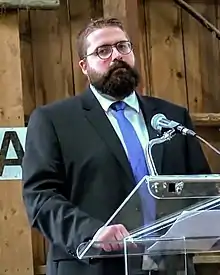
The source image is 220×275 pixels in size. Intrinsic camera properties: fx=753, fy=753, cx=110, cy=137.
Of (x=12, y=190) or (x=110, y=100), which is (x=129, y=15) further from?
(x=110, y=100)

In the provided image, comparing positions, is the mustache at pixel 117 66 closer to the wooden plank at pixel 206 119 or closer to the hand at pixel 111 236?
the hand at pixel 111 236

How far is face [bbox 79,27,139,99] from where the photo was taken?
6.77ft

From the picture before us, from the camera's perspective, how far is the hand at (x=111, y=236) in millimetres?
1496

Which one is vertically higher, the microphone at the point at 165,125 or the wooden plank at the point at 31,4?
the wooden plank at the point at 31,4

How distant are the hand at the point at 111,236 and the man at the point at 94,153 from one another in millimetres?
63

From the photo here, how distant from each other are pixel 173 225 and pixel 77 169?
489 millimetres

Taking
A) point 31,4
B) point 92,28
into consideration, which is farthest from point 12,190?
point 92,28

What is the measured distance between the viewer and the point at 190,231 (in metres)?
1.49

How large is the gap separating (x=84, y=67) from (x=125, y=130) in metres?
0.30

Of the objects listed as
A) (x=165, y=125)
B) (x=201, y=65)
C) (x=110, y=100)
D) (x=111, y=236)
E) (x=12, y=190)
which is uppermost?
(x=201, y=65)

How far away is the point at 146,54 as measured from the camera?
359 centimetres

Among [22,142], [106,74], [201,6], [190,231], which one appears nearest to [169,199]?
[190,231]

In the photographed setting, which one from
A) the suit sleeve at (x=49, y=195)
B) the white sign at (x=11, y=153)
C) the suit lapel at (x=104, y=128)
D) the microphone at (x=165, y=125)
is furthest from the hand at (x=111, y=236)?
the white sign at (x=11, y=153)

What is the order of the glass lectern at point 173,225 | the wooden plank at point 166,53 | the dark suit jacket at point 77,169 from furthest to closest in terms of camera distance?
the wooden plank at point 166,53 → the dark suit jacket at point 77,169 → the glass lectern at point 173,225
